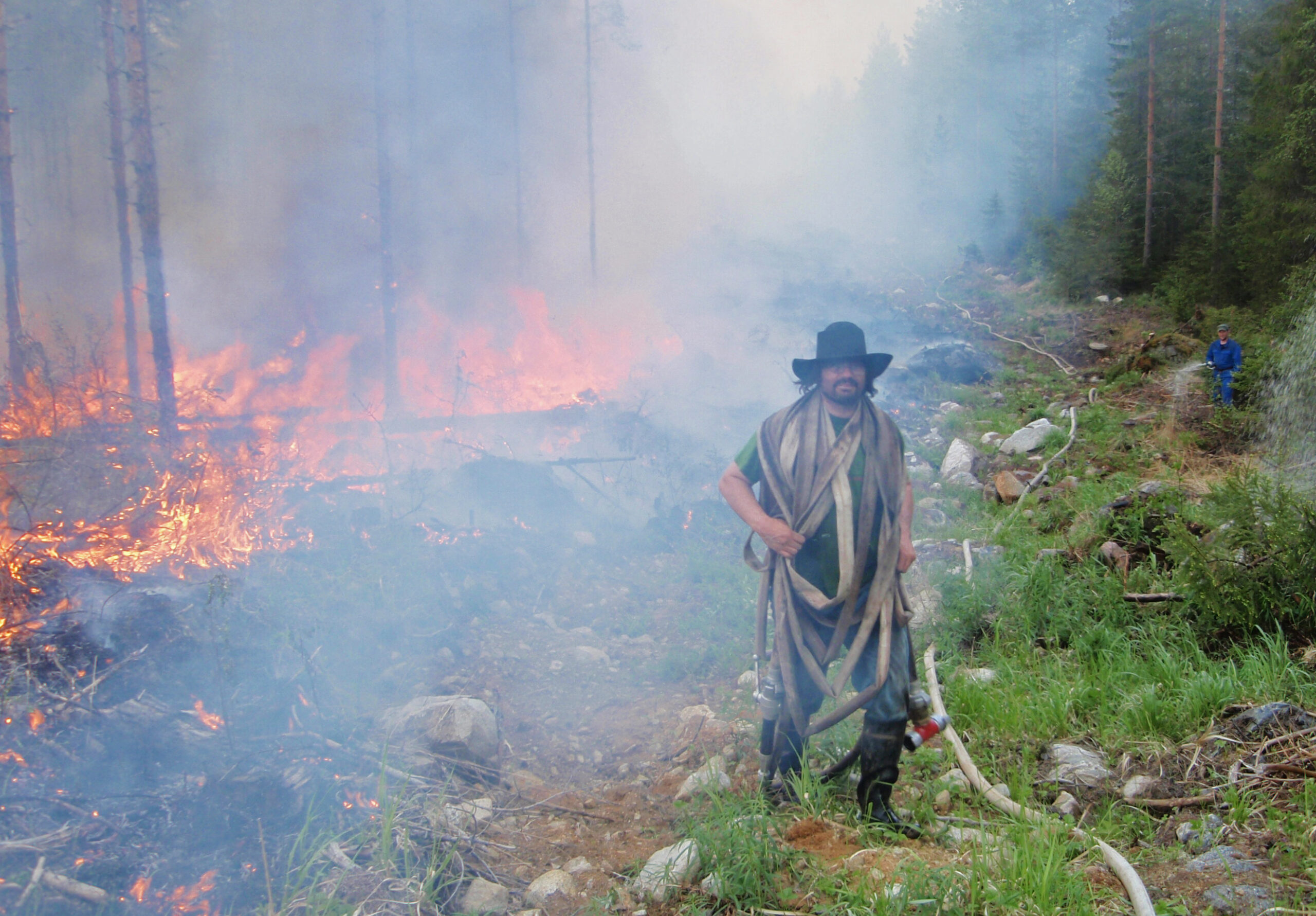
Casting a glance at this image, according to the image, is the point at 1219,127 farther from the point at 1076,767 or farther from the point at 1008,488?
the point at 1076,767

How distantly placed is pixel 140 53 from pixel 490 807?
44.6 ft

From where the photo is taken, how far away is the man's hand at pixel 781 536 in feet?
10.3

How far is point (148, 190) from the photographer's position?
1239cm

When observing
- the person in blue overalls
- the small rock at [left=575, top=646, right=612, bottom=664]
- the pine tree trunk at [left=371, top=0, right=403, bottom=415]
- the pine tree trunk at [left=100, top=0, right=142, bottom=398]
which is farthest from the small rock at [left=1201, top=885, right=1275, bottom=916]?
the pine tree trunk at [left=100, top=0, right=142, bottom=398]

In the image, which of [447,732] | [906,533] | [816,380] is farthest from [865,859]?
[447,732]

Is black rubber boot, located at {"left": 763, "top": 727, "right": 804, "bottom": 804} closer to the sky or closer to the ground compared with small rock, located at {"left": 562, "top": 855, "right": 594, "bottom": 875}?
closer to the sky

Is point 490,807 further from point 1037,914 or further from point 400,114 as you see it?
point 400,114

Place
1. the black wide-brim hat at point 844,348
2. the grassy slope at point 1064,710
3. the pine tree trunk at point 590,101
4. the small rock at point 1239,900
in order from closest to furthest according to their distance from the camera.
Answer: the small rock at point 1239,900
the grassy slope at point 1064,710
the black wide-brim hat at point 844,348
the pine tree trunk at point 590,101

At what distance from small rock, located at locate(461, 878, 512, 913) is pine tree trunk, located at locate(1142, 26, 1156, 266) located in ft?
78.7

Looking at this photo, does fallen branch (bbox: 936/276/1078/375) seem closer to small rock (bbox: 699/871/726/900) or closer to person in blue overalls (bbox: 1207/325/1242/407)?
person in blue overalls (bbox: 1207/325/1242/407)

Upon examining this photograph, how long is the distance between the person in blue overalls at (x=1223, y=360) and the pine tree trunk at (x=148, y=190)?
15.0 metres

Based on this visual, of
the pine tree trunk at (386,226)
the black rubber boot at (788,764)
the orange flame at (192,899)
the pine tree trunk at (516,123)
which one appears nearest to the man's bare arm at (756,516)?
the black rubber boot at (788,764)

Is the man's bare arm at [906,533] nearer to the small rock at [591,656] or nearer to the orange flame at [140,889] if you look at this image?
the orange flame at [140,889]

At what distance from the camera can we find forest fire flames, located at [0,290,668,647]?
6473 mm
